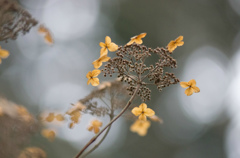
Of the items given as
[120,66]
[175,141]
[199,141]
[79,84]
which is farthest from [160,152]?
[120,66]

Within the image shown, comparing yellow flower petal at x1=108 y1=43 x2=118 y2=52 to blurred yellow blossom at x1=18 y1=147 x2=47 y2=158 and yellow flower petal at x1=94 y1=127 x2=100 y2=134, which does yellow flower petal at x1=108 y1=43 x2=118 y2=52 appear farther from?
blurred yellow blossom at x1=18 y1=147 x2=47 y2=158

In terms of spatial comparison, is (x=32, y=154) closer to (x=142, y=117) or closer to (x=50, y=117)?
(x=50, y=117)

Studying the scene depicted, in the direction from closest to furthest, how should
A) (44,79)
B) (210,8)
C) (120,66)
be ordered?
1. (120,66)
2. (44,79)
3. (210,8)

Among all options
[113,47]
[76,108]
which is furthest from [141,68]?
[76,108]

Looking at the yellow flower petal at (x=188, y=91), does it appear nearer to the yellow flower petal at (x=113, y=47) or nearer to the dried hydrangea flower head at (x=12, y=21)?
the yellow flower petal at (x=113, y=47)

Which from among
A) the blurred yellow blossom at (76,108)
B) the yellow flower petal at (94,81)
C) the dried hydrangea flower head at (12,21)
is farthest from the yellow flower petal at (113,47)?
the dried hydrangea flower head at (12,21)

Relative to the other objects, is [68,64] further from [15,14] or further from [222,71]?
[15,14]

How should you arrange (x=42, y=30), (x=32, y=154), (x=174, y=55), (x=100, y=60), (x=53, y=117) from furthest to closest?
(x=174, y=55) → (x=42, y=30) → (x=53, y=117) → (x=100, y=60) → (x=32, y=154)
